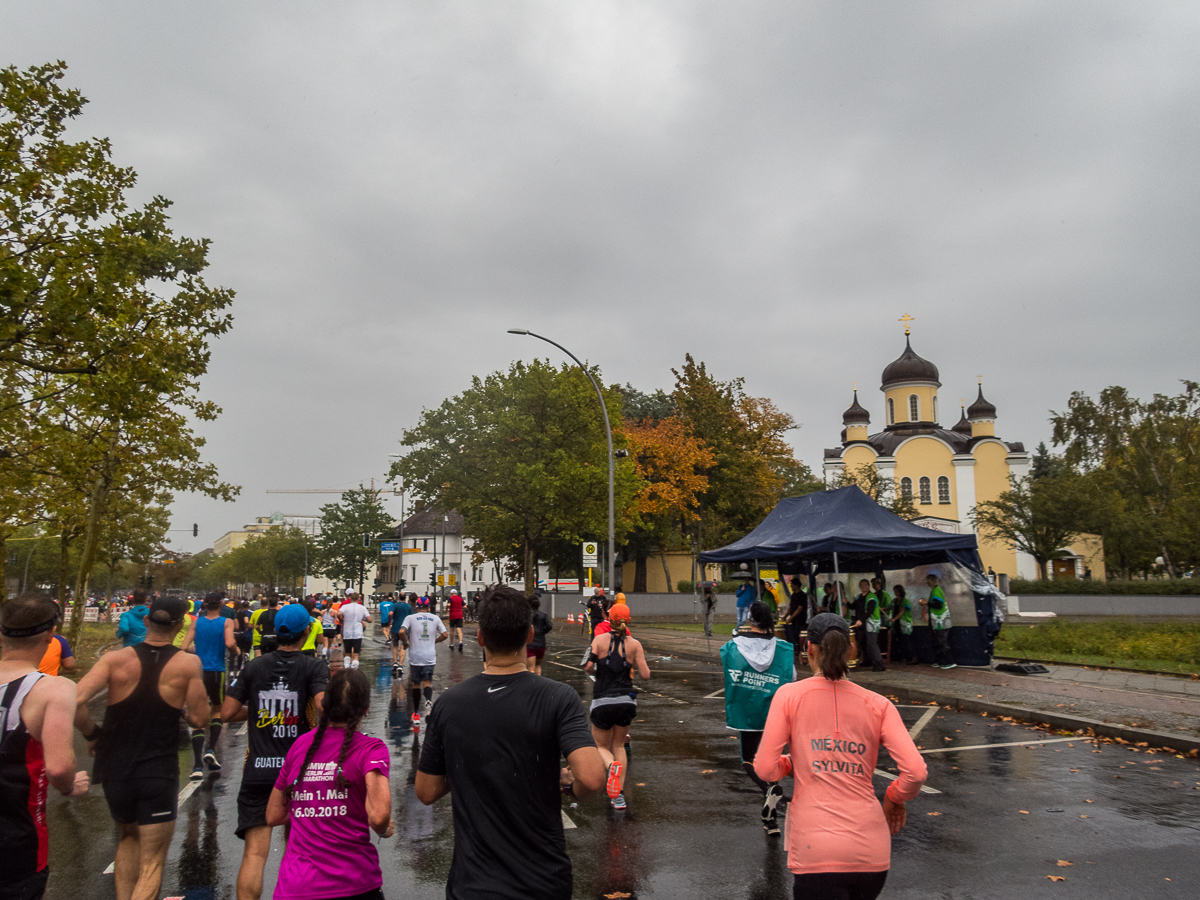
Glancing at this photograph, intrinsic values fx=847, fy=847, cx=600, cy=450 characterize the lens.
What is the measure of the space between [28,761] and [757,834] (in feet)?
16.5

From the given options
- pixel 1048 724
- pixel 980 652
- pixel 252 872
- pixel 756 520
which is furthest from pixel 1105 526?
pixel 252 872

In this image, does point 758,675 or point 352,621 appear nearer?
point 758,675

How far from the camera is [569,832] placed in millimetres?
6582

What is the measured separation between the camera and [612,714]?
731 cm

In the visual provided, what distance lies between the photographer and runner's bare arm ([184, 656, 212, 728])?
4.86 m

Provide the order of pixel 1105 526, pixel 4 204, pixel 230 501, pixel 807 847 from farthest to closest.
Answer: pixel 1105 526 < pixel 230 501 < pixel 4 204 < pixel 807 847

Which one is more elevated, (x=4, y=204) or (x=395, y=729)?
(x=4, y=204)

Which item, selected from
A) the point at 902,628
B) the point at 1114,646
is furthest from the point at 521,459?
the point at 1114,646

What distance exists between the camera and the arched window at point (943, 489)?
218 ft

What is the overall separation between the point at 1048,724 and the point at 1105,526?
38.6 m

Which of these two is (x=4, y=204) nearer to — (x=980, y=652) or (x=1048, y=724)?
(x=1048, y=724)

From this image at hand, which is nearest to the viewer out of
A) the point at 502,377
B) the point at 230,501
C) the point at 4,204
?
the point at 4,204

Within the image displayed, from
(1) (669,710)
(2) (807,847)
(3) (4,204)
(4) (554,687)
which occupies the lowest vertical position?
(1) (669,710)

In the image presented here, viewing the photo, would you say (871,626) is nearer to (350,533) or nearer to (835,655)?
(835,655)
